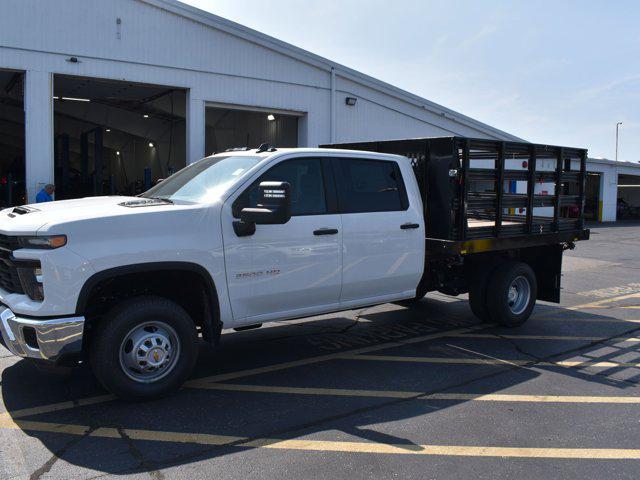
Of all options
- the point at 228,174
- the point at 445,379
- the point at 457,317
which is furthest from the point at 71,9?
the point at 445,379

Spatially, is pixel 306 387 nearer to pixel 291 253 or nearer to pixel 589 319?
pixel 291 253

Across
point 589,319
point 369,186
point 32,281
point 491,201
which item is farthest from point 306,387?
point 589,319

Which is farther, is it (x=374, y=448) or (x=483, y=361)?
(x=483, y=361)

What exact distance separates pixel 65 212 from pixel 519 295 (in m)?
5.76

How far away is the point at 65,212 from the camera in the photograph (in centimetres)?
444

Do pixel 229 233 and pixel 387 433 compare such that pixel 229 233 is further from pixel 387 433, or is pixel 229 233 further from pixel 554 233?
pixel 554 233

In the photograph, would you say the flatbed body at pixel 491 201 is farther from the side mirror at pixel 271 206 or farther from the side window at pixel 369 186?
the side mirror at pixel 271 206

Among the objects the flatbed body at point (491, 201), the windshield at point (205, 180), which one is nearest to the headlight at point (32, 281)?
the windshield at point (205, 180)

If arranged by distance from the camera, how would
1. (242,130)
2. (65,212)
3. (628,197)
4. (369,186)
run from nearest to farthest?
1. (65,212)
2. (369,186)
3. (242,130)
4. (628,197)

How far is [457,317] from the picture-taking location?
26.6ft

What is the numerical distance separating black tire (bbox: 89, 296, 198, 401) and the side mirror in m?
0.97

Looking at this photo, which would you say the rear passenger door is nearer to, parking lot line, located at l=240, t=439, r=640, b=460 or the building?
parking lot line, located at l=240, t=439, r=640, b=460

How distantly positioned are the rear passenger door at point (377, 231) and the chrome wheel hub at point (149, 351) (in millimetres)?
1774

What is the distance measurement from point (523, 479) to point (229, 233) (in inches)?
112
